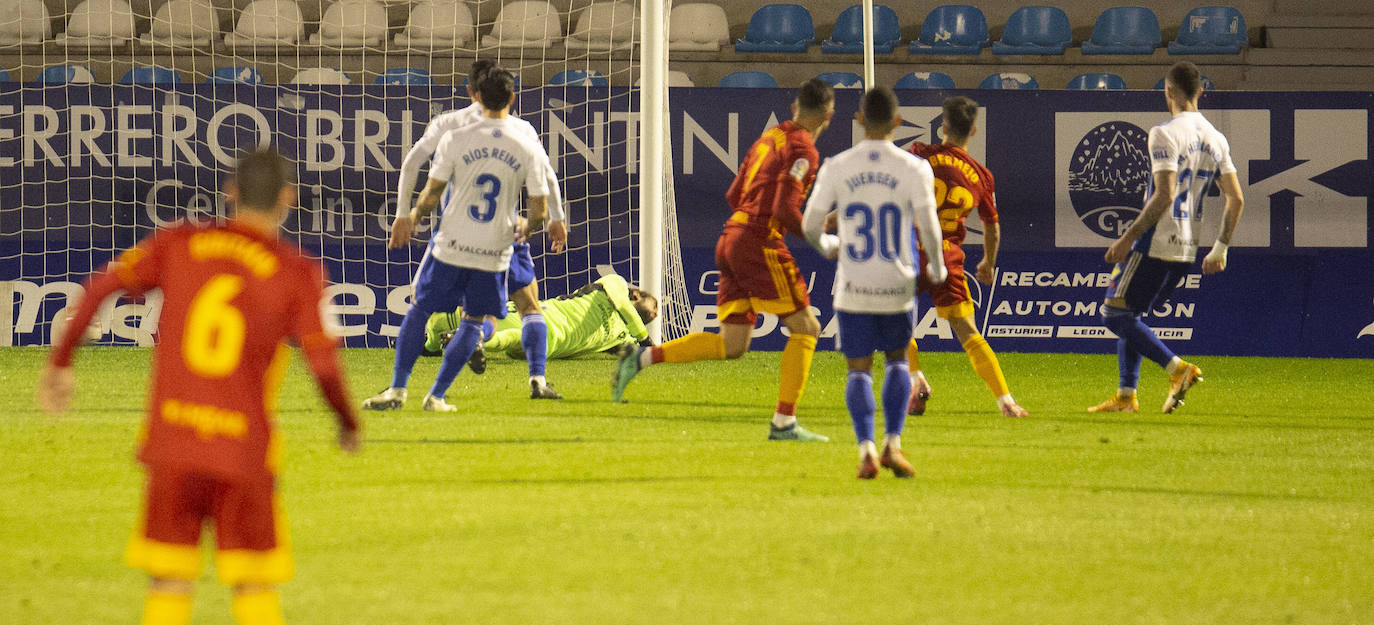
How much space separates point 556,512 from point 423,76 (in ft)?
33.5

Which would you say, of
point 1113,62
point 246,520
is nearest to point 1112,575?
point 246,520

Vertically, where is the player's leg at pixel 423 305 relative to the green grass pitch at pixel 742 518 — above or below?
above

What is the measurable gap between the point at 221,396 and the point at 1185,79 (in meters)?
6.51

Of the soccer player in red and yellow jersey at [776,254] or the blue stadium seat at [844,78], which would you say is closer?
the soccer player in red and yellow jersey at [776,254]

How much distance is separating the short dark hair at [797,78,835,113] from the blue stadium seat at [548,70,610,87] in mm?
6587

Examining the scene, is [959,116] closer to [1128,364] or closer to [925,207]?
[1128,364]

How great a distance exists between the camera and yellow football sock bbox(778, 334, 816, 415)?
6.99 meters

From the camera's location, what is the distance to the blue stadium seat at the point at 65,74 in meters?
14.6

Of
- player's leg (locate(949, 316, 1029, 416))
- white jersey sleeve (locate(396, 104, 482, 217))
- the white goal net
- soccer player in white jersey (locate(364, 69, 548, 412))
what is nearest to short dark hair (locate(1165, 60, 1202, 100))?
player's leg (locate(949, 316, 1029, 416))

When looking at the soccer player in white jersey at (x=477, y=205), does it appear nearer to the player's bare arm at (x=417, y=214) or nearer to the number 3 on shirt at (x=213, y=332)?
the player's bare arm at (x=417, y=214)

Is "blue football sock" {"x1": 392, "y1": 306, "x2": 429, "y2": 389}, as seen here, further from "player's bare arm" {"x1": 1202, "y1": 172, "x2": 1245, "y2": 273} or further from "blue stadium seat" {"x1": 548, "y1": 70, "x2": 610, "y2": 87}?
"blue stadium seat" {"x1": 548, "y1": 70, "x2": 610, "y2": 87}

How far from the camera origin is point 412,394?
369 inches

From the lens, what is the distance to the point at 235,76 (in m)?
14.6

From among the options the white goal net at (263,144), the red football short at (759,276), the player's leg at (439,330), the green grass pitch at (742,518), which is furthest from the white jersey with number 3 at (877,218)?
the white goal net at (263,144)
